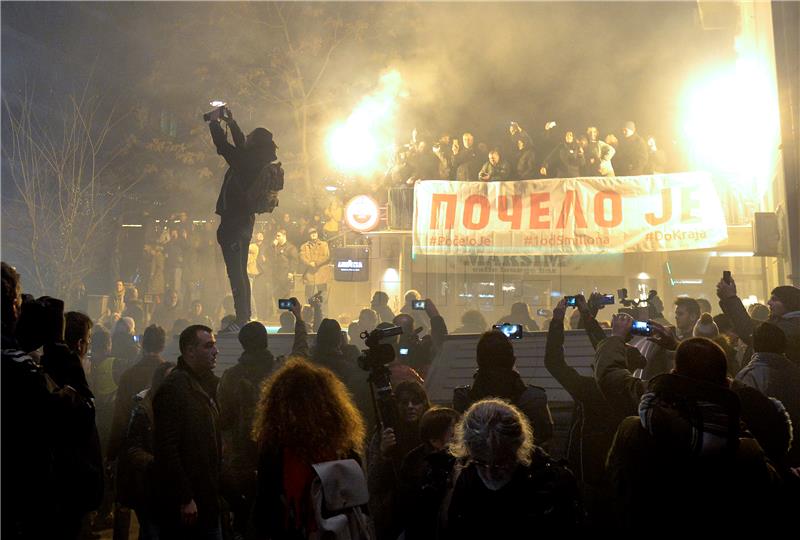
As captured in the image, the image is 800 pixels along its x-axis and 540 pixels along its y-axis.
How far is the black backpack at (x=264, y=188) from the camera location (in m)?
7.64

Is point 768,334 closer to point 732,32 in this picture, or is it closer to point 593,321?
A: point 593,321

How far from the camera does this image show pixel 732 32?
61.1 ft

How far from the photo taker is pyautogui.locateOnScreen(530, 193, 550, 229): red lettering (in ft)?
42.9

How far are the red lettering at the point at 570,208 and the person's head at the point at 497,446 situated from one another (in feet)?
34.9

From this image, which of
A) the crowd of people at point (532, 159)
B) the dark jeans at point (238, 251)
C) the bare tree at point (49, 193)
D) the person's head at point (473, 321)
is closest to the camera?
the dark jeans at point (238, 251)

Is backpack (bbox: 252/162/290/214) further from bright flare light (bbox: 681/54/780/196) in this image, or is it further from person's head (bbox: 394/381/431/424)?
bright flare light (bbox: 681/54/780/196)

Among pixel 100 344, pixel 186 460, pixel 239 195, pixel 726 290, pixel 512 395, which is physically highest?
pixel 239 195

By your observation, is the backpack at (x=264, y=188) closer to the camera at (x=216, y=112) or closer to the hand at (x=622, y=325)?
the camera at (x=216, y=112)

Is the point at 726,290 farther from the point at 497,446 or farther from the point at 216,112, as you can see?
the point at 216,112

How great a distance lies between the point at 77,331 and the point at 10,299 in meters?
0.88

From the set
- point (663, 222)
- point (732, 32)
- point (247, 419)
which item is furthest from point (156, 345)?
point (732, 32)

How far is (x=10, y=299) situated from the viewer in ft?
9.46

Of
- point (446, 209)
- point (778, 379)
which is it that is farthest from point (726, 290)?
point (446, 209)

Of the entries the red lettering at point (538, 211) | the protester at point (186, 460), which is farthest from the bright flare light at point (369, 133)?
Answer: the protester at point (186, 460)
